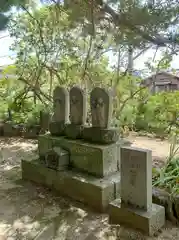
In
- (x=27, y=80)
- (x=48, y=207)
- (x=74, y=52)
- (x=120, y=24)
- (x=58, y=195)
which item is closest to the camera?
(x=48, y=207)

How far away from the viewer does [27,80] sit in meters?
6.27

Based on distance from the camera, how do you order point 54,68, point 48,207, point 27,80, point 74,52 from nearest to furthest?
point 48,207 → point 74,52 → point 54,68 → point 27,80

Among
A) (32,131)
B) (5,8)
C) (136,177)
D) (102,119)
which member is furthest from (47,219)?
(32,131)

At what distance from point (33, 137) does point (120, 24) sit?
3.99 m

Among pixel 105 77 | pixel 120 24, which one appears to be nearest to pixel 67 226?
pixel 120 24

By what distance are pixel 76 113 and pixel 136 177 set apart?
1.40 m

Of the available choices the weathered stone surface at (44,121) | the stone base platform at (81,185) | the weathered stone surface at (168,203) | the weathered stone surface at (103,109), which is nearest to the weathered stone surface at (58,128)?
the stone base platform at (81,185)

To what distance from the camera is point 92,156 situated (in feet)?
9.65

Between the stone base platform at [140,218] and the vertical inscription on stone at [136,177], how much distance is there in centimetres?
7

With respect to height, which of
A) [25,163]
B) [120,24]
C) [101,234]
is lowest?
[101,234]

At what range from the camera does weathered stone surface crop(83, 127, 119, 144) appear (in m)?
2.98

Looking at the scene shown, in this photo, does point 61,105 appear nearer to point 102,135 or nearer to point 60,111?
point 60,111

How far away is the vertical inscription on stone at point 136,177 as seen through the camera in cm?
219

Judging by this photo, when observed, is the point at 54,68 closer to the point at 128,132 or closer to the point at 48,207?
the point at 128,132
